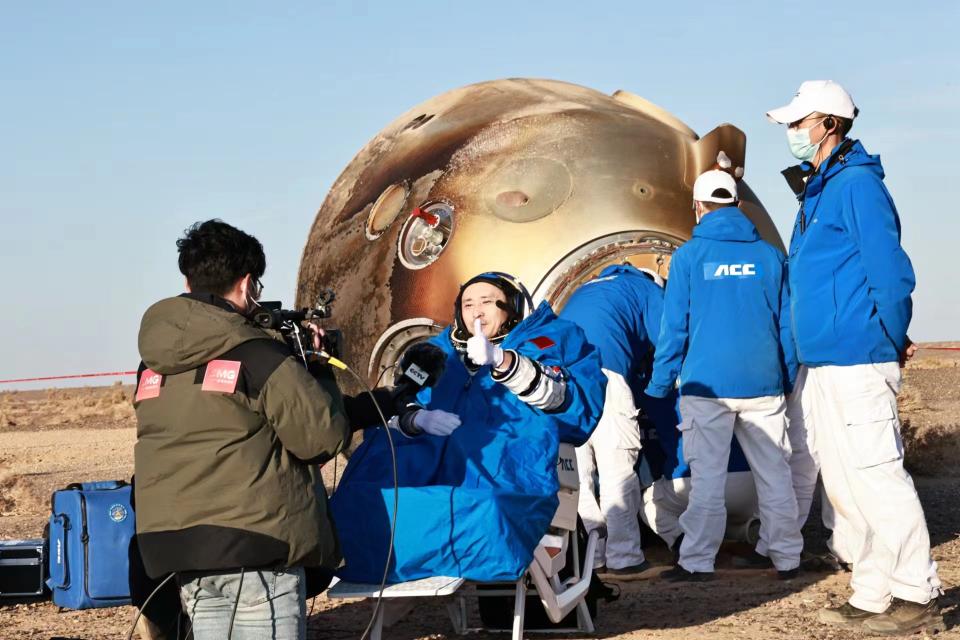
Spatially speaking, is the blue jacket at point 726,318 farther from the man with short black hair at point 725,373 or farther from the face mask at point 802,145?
the face mask at point 802,145

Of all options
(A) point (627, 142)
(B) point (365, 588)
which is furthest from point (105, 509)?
(A) point (627, 142)

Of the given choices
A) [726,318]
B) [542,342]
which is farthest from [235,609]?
[726,318]

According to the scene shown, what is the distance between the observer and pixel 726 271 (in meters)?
6.31

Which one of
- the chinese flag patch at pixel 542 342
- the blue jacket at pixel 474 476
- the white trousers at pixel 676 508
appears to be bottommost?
the white trousers at pixel 676 508

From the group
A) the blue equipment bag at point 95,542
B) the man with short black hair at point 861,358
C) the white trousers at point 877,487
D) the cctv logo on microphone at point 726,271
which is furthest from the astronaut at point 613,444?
the blue equipment bag at point 95,542

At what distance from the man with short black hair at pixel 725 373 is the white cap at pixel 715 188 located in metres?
0.16

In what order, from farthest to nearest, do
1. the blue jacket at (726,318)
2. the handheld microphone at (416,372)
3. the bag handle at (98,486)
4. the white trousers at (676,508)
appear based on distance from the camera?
the white trousers at (676,508), the blue jacket at (726,318), the bag handle at (98,486), the handheld microphone at (416,372)

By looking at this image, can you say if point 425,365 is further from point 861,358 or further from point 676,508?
point 676,508

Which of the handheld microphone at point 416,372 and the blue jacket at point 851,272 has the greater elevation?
the blue jacket at point 851,272

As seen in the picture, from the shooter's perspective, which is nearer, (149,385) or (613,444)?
(149,385)

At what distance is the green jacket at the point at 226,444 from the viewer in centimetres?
351

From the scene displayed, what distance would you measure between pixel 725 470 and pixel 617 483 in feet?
1.98

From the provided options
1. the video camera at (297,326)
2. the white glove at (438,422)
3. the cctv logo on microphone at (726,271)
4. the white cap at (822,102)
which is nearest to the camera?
→ the video camera at (297,326)

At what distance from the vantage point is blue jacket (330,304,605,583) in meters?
4.27
